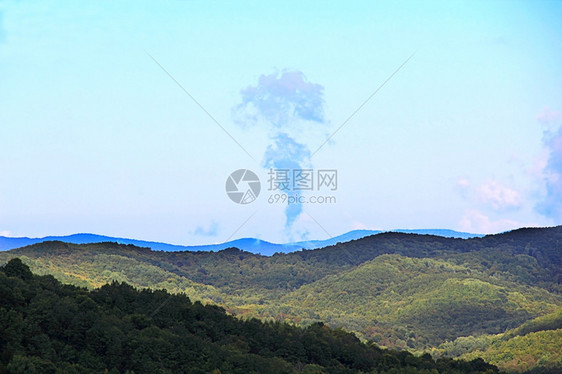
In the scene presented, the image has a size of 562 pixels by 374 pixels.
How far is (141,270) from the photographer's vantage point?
160m

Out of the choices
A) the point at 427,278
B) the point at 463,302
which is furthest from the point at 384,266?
the point at 463,302

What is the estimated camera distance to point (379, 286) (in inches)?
6422

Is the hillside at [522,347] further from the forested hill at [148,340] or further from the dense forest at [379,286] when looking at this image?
the forested hill at [148,340]

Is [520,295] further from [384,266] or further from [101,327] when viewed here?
[101,327]

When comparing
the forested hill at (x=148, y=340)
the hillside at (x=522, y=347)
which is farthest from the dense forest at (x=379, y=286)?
the forested hill at (x=148, y=340)

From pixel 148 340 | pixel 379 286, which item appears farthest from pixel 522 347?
pixel 379 286

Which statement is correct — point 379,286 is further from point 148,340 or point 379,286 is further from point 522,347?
point 148,340

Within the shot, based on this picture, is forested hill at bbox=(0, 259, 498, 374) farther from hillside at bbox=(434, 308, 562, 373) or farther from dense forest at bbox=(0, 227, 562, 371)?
dense forest at bbox=(0, 227, 562, 371)

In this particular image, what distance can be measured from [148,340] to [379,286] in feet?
427

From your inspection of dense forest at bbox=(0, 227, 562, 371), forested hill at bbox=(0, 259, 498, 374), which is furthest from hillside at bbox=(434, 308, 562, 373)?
forested hill at bbox=(0, 259, 498, 374)

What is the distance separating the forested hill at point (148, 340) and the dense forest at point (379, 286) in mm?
43902

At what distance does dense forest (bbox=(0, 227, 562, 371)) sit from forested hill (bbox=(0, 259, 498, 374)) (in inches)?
1728

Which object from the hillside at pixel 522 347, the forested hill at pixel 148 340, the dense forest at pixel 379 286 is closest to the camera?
the forested hill at pixel 148 340

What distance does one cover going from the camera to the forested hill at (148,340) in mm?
33625
